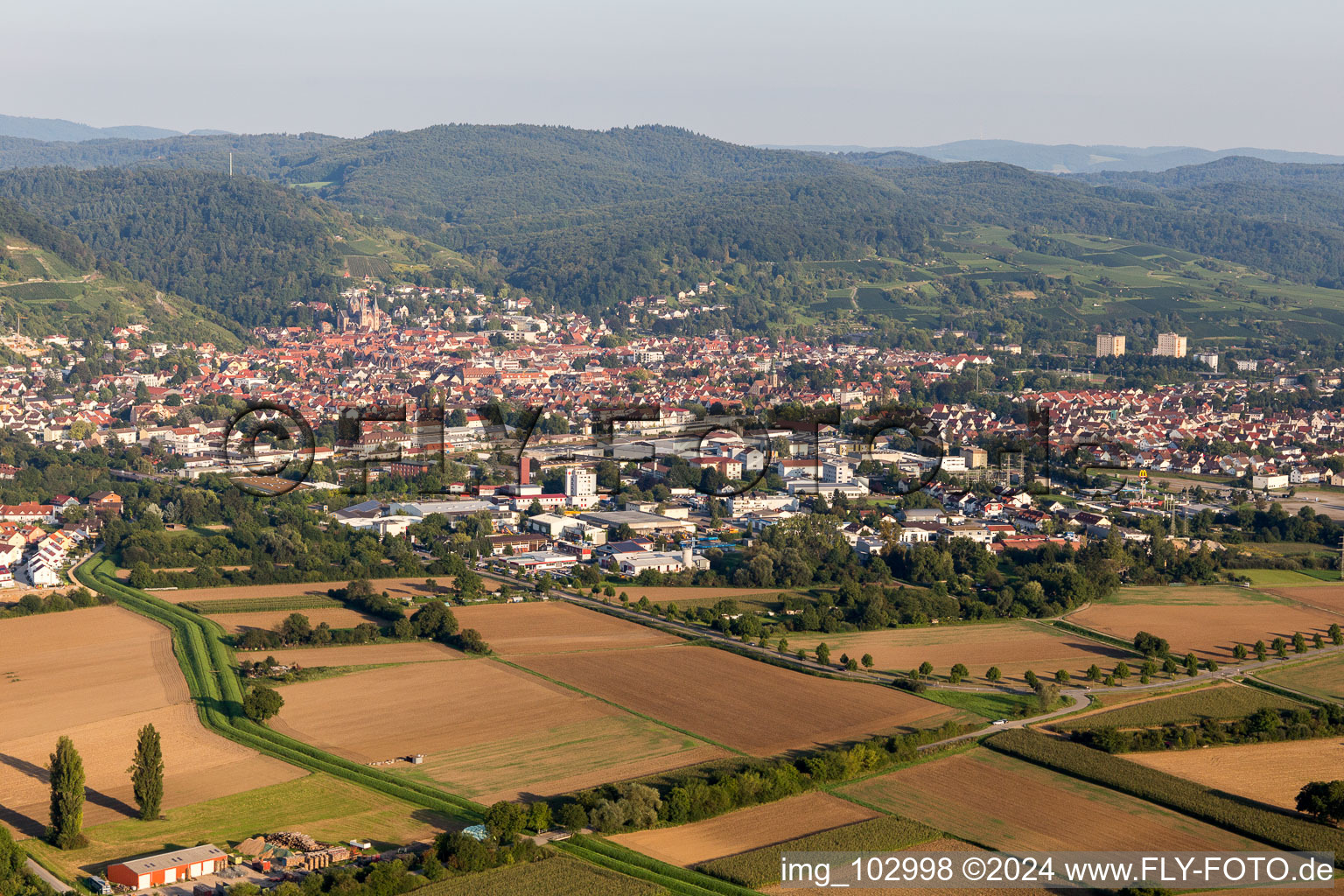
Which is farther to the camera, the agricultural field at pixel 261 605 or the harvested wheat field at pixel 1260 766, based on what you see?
the agricultural field at pixel 261 605

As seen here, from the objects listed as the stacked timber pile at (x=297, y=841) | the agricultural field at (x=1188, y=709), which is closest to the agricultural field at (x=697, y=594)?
the agricultural field at (x=1188, y=709)

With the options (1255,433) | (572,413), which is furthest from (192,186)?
(1255,433)

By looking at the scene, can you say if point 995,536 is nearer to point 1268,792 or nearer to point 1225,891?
point 1268,792

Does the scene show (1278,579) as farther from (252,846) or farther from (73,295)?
(73,295)

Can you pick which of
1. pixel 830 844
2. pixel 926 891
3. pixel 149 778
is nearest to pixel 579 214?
pixel 149 778

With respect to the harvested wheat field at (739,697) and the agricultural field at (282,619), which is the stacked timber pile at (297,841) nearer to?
the harvested wheat field at (739,697)

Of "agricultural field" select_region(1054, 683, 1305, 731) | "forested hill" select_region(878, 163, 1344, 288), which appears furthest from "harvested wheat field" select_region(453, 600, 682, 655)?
"forested hill" select_region(878, 163, 1344, 288)

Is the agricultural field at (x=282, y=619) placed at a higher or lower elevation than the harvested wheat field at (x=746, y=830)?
higher
